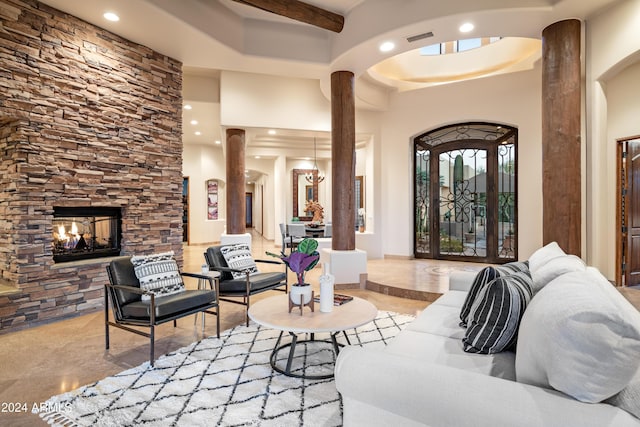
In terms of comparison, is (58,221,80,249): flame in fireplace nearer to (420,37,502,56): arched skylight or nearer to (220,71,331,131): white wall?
(220,71,331,131): white wall

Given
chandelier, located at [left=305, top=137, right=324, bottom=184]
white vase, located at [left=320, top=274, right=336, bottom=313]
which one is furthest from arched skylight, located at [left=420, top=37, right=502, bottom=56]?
white vase, located at [left=320, top=274, right=336, bottom=313]

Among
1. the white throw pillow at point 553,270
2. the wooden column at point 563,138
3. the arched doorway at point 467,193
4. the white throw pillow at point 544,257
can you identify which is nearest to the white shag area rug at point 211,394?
the white throw pillow at point 553,270

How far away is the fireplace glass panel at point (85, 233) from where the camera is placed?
13.8 feet

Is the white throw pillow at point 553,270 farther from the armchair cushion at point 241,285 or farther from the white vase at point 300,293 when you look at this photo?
the armchair cushion at point 241,285

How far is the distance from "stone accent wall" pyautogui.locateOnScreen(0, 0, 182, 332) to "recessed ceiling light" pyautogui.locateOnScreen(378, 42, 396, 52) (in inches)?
119

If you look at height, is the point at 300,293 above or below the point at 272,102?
below

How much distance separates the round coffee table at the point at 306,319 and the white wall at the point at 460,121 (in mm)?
4654

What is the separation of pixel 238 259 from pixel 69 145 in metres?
2.33

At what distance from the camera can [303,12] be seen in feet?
15.1

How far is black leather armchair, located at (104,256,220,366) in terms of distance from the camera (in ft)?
9.20

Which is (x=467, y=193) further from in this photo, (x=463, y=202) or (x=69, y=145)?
(x=69, y=145)

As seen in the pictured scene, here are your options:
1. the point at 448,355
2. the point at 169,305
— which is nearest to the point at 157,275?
the point at 169,305

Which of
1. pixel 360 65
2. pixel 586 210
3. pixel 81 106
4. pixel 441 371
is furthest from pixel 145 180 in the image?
pixel 586 210

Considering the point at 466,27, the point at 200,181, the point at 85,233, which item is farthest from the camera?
the point at 200,181
